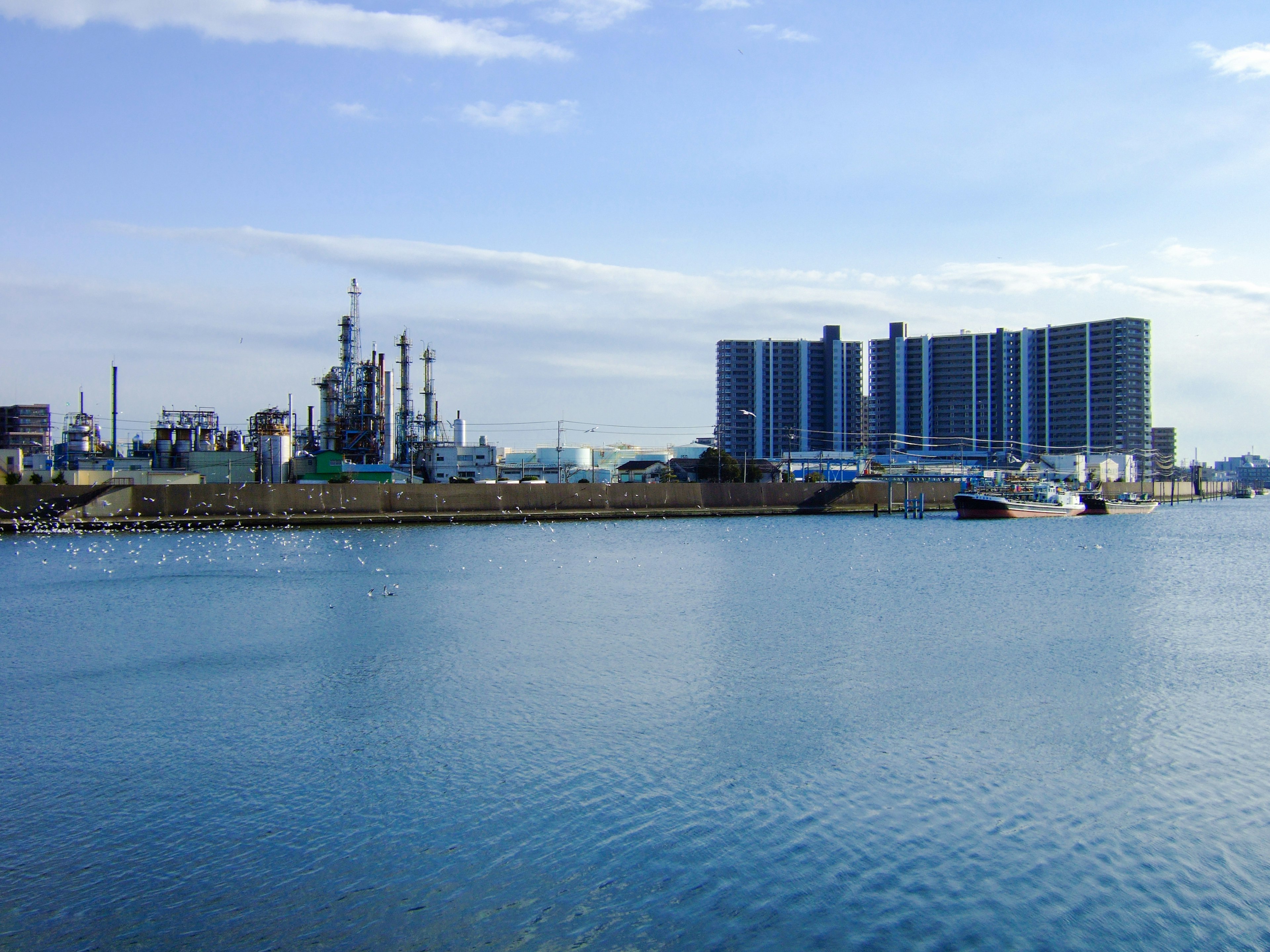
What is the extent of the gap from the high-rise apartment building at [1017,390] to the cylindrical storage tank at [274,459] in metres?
101

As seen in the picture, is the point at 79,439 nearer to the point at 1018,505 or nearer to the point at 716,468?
the point at 716,468

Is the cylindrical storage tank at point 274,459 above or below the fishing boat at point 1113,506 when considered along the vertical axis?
above

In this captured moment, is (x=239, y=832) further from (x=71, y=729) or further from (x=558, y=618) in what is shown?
(x=558, y=618)

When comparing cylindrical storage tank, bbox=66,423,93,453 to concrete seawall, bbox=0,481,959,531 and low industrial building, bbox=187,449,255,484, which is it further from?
concrete seawall, bbox=0,481,959,531

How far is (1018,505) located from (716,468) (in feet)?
119

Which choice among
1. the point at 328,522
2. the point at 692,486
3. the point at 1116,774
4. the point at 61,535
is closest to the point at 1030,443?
the point at 692,486

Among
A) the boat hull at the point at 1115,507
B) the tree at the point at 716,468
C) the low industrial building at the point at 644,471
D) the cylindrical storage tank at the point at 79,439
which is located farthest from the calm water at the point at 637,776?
the low industrial building at the point at 644,471

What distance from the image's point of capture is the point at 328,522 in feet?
187

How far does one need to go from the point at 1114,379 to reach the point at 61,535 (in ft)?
461

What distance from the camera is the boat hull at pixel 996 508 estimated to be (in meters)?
72.8

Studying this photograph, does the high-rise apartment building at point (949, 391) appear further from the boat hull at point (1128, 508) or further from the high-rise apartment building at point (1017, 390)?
the boat hull at point (1128, 508)

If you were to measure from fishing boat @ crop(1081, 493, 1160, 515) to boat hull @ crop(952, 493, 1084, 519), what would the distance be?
951 centimetres

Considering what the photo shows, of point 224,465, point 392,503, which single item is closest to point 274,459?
point 224,465

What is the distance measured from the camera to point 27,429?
127m
